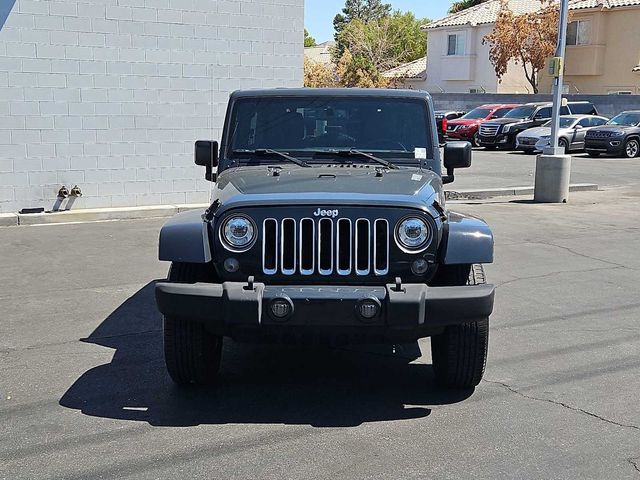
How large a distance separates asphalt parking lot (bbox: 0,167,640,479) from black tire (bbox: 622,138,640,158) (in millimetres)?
19598

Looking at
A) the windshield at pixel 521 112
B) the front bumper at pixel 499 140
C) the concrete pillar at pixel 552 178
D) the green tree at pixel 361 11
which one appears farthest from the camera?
the green tree at pixel 361 11

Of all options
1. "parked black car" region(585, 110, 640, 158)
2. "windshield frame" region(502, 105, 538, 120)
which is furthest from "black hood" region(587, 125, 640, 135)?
"windshield frame" region(502, 105, 538, 120)

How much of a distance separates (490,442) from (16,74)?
10.1 meters

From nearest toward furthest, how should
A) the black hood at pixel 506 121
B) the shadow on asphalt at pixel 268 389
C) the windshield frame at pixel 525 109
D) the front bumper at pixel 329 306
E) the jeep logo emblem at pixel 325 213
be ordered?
the front bumper at pixel 329 306 → the jeep logo emblem at pixel 325 213 → the shadow on asphalt at pixel 268 389 → the black hood at pixel 506 121 → the windshield frame at pixel 525 109

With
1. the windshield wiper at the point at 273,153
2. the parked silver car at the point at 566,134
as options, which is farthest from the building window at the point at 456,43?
the windshield wiper at the point at 273,153

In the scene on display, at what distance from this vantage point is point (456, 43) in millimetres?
51531

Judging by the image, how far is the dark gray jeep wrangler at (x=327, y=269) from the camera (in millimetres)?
4355

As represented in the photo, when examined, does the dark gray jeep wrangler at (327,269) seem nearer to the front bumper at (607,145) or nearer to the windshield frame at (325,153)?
the windshield frame at (325,153)

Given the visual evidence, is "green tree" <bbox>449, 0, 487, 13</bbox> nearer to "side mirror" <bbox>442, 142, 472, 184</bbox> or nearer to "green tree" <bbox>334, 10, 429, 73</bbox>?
"green tree" <bbox>334, 10, 429, 73</bbox>

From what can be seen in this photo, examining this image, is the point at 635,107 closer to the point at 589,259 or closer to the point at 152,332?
the point at 589,259

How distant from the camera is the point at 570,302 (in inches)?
298

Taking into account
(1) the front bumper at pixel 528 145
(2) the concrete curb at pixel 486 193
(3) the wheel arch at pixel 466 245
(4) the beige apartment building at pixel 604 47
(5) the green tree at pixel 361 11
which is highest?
(5) the green tree at pixel 361 11

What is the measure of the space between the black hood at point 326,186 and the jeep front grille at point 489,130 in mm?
25085

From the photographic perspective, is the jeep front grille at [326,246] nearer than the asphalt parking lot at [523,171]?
Yes
